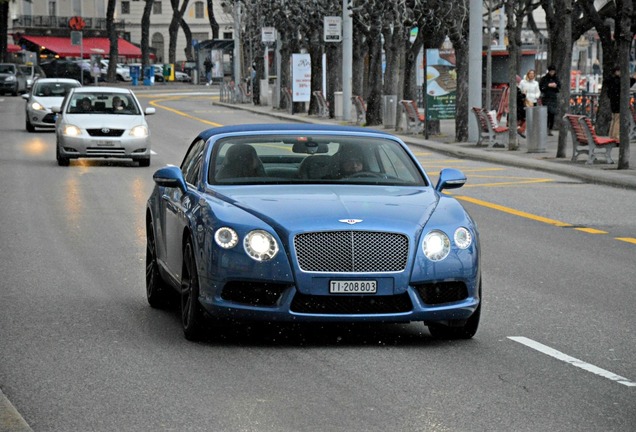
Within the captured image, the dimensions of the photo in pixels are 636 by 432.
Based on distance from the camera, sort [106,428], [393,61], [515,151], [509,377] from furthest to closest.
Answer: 1. [393,61]
2. [515,151]
3. [509,377]
4. [106,428]

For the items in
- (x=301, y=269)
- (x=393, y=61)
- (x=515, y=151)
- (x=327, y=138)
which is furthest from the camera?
(x=393, y=61)

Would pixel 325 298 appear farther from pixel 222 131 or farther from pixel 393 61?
pixel 393 61

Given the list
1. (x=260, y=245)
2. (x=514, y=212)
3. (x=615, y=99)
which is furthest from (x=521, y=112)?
(x=260, y=245)

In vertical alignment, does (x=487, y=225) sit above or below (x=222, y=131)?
below

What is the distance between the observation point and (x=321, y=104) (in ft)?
193

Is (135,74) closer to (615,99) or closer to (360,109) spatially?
(360,109)

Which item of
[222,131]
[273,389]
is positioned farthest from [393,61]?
[273,389]

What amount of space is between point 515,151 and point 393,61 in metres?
15.4

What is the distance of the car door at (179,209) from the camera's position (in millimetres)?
10227

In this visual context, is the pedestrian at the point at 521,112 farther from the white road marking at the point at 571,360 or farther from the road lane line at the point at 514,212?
the white road marking at the point at 571,360

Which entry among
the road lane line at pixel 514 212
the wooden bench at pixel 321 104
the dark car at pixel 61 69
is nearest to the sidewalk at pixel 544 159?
the road lane line at pixel 514 212

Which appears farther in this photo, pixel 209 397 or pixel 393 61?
pixel 393 61

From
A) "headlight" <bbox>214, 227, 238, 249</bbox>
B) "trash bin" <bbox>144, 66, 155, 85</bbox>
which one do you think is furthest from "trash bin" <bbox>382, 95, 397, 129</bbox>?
"trash bin" <bbox>144, 66, 155, 85</bbox>

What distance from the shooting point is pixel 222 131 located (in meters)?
11.1
